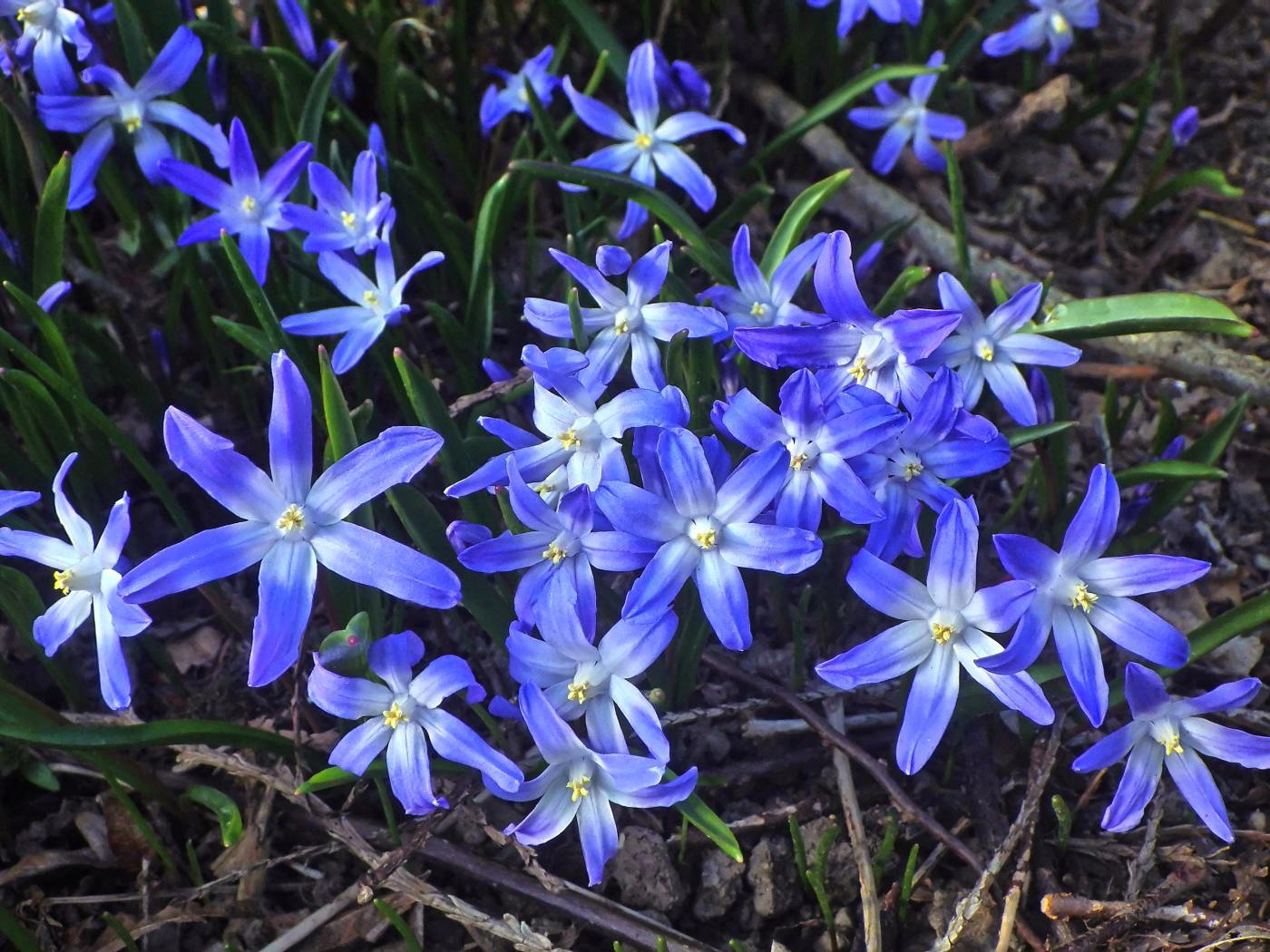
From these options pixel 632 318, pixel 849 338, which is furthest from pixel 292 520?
pixel 849 338

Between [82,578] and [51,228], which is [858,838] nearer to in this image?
[82,578]

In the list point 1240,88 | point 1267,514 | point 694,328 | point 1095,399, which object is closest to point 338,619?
point 694,328

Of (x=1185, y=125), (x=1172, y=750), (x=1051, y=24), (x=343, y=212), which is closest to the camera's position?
(x=1172, y=750)

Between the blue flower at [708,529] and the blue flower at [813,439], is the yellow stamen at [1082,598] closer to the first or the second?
the blue flower at [813,439]

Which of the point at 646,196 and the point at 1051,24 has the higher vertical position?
the point at 1051,24

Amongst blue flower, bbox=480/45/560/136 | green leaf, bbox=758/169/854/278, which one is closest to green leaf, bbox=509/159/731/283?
green leaf, bbox=758/169/854/278

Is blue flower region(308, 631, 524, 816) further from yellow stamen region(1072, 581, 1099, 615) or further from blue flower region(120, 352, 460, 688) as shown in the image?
yellow stamen region(1072, 581, 1099, 615)

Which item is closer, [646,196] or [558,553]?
[558,553]
